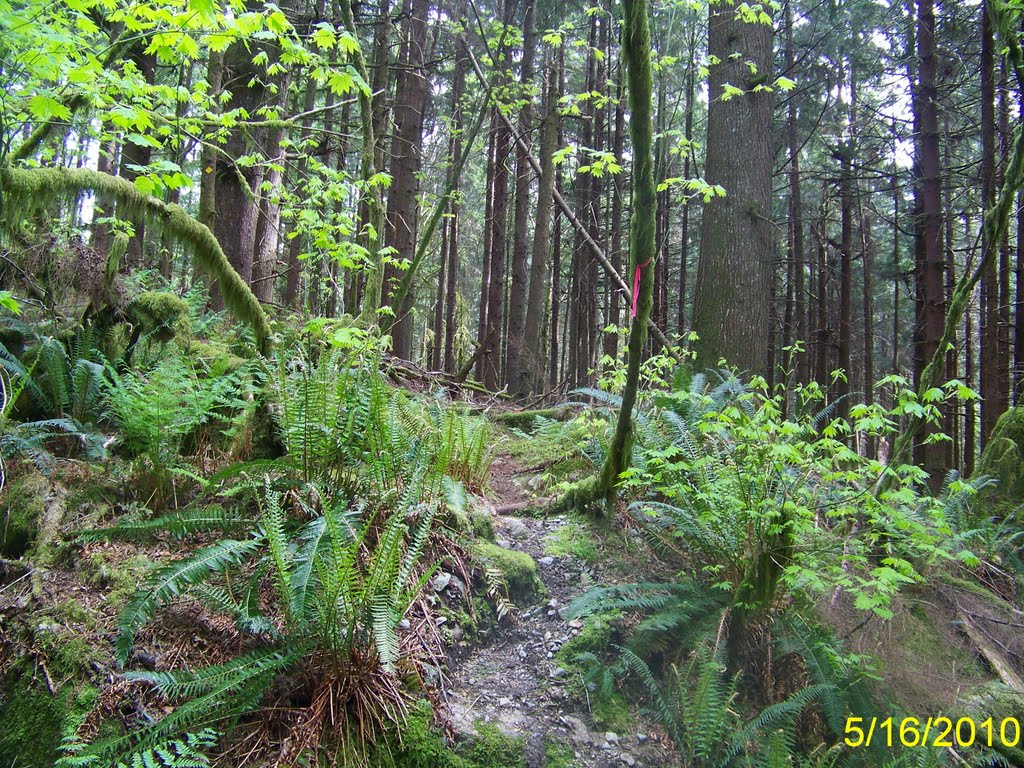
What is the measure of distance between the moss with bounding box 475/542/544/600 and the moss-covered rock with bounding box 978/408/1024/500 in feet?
16.6

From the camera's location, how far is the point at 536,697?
2.75 metres

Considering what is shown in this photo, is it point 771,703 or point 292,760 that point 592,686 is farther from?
point 292,760

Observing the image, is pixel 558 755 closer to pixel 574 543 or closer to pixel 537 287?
pixel 574 543

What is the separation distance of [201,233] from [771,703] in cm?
465

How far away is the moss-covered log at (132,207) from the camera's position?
3332mm

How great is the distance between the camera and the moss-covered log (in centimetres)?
333

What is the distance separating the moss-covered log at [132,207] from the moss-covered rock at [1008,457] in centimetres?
695

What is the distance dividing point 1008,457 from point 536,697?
18.8 ft

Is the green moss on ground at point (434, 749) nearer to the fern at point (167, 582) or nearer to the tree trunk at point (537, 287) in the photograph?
the fern at point (167, 582)

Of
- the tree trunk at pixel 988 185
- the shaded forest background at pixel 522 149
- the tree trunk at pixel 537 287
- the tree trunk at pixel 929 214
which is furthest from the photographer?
the tree trunk at pixel 537 287

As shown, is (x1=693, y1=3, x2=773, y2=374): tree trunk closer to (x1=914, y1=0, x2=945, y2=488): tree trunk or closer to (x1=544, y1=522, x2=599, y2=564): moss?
(x1=544, y1=522, x2=599, y2=564): moss

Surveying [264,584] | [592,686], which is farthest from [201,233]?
[592,686]

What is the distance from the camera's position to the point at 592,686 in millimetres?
2844

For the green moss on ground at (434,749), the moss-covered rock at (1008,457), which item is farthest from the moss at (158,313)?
the moss-covered rock at (1008,457)
